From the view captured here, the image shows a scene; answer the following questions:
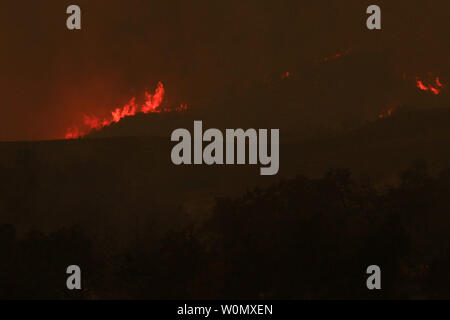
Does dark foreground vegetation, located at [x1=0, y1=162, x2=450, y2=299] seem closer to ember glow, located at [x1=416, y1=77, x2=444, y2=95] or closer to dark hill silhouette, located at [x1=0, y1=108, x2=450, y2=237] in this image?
dark hill silhouette, located at [x1=0, y1=108, x2=450, y2=237]

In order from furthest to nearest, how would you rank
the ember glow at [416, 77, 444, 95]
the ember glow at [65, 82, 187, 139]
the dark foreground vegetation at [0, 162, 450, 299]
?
the ember glow at [65, 82, 187, 139] → the ember glow at [416, 77, 444, 95] → the dark foreground vegetation at [0, 162, 450, 299]

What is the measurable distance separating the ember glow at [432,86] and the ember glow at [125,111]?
25722mm

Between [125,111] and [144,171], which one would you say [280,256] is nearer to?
[144,171]

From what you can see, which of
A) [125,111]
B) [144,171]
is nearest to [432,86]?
[125,111]

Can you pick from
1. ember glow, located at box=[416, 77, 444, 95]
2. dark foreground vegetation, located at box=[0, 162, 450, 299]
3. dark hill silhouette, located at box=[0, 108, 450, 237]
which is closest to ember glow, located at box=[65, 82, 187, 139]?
dark hill silhouette, located at box=[0, 108, 450, 237]

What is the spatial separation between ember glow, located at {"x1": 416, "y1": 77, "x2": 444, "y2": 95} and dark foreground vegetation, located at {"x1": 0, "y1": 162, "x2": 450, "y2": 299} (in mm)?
49749

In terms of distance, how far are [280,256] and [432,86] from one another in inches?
2282

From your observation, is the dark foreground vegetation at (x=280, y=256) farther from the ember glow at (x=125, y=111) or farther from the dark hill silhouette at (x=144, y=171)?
the ember glow at (x=125, y=111)

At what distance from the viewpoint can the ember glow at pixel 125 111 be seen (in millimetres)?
83000

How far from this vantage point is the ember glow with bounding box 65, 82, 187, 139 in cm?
8300

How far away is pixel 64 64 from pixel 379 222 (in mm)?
67699

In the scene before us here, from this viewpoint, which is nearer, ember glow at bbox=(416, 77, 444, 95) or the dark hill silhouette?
the dark hill silhouette

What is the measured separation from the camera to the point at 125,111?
85.3m
